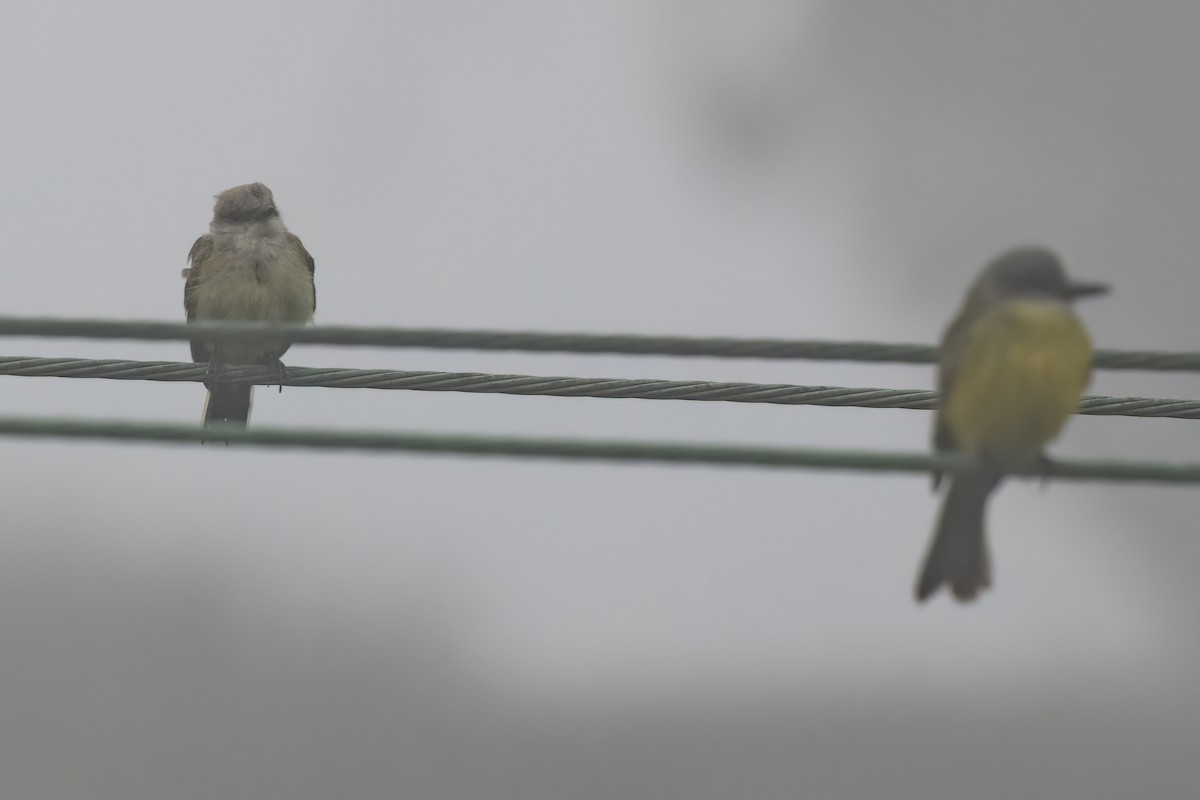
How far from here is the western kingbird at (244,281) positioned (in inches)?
364

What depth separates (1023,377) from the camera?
491 cm

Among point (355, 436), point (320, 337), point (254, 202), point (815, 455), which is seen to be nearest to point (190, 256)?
point (254, 202)

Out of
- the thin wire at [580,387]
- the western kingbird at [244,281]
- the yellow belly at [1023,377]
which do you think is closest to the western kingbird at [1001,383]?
the yellow belly at [1023,377]

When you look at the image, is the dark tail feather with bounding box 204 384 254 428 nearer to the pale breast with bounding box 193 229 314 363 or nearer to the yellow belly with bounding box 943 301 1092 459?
the pale breast with bounding box 193 229 314 363

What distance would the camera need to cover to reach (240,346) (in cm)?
938

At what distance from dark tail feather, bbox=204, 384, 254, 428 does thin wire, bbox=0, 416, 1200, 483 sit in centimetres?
518

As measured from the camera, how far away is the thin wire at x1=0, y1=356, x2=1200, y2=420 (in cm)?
533

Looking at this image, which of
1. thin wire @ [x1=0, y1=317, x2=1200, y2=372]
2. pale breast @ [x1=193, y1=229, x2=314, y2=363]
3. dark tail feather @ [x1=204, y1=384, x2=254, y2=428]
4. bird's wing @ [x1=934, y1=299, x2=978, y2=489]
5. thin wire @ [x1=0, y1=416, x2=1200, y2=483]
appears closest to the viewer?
thin wire @ [x1=0, y1=416, x2=1200, y2=483]

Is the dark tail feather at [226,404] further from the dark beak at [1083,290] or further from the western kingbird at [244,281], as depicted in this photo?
the dark beak at [1083,290]

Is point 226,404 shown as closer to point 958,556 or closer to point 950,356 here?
point 950,356

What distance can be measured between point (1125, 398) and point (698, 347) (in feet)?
6.14

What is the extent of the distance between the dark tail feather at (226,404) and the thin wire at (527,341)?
15.5ft

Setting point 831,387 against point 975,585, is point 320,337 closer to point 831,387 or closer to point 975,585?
point 831,387

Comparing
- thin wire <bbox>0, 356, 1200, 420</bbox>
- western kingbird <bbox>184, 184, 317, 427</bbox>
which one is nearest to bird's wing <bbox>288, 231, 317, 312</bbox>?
western kingbird <bbox>184, 184, 317, 427</bbox>
